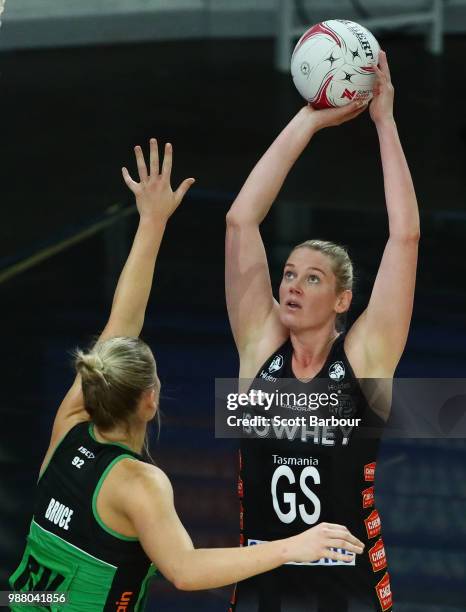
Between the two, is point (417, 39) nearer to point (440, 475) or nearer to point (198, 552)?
point (440, 475)

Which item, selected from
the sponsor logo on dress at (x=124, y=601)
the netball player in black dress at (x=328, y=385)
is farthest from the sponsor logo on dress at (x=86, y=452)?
the netball player in black dress at (x=328, y=385)

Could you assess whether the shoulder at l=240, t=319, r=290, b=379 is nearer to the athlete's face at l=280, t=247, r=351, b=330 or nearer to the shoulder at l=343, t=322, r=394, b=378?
the athlete's face at l=280, t=247, r=351, b=330

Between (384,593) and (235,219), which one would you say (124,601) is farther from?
(235,219)

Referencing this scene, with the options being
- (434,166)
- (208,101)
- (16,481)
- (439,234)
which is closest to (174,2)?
(208,101)

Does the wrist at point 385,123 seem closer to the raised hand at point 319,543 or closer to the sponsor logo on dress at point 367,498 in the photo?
the sponsor logo on dress at point 367,498

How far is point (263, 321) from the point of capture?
13.0ft

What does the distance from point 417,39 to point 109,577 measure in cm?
1229

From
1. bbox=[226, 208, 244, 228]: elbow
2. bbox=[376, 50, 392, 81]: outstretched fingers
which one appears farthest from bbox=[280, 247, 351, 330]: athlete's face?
bbox=[376, 50, 392, 81]: outstretched fingers

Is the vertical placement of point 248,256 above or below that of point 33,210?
below

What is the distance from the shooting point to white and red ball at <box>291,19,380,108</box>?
408cm

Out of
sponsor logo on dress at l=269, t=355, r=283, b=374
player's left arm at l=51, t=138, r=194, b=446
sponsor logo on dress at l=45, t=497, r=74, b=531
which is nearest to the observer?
sponsor logo on dress at l=45, t=497, r=74, b=531

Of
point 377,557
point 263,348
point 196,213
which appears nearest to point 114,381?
point 263,348

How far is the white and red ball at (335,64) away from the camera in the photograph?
4082 mm

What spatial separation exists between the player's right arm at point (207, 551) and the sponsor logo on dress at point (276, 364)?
921 mm
